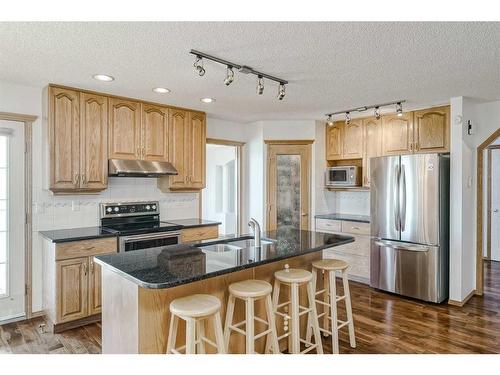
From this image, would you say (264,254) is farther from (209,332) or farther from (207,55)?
(207,55)

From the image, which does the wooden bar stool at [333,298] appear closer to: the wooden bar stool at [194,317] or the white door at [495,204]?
the wooden bar stool at [194,317]

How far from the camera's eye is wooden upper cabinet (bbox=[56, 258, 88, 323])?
9.85 ft

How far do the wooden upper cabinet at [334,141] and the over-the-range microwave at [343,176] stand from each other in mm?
240

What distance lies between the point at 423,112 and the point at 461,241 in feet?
5.30

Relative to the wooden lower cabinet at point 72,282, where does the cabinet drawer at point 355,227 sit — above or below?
above

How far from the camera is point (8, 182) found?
10.6 ft

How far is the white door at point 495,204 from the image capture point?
569 cm

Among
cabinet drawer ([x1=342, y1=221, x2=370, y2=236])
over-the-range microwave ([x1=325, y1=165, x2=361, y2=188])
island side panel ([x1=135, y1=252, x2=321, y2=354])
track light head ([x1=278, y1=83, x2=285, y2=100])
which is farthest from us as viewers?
over-the-range microwave ([x1=325, y1=165, x2=361, y2=188])

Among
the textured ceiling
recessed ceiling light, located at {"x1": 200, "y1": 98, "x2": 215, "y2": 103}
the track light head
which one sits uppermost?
recessed ceiling light, located at {"x1": 200, "y1": 98, "x2": 215, "y2": 103}

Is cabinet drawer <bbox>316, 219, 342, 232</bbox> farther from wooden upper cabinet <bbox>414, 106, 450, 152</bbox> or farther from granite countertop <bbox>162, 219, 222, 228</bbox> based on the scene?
granite countertop <bbox>162, 219, 222, 228</bbox>

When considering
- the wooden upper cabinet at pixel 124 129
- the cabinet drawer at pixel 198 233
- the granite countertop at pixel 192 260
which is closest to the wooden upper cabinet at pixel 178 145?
the wooden upper cabinet at pixel 124 129

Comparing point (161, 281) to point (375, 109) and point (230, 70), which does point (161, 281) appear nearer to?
point (230, 70)

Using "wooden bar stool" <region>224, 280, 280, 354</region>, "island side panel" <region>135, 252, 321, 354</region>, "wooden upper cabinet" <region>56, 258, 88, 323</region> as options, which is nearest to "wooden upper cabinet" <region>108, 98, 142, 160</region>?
"wooden upper cabinet" <region>56, 258, 88, 323</region>
